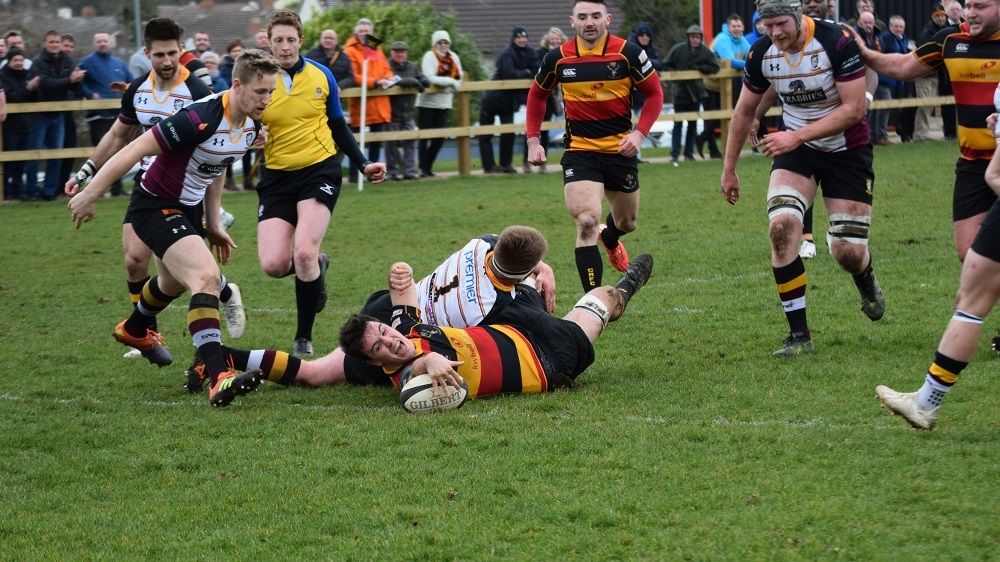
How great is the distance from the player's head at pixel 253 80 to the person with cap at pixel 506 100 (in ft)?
43.9

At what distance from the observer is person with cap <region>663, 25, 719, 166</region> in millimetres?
21438

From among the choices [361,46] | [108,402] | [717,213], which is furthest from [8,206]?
[108,402]

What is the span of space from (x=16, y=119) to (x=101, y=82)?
1.28 metres

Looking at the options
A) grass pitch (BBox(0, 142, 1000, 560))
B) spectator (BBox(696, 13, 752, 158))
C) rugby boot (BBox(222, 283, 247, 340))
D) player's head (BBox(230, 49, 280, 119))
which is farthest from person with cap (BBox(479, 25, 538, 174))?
player's head (BBox(230, 49, 280, 119))

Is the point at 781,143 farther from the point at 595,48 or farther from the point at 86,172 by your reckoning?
the point at 86,172

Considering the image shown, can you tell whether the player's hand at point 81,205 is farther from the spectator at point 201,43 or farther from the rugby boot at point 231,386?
the spectator at point 201,43

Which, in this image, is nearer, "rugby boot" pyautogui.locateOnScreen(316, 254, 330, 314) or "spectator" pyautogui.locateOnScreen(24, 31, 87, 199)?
"rugby boot" pyautogui.locateOnScreen(316, 254, 330, 314)

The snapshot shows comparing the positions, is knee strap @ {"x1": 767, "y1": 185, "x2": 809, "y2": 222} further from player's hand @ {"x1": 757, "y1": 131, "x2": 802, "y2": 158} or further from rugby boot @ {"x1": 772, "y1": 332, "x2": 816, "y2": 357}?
rugby boot @ {"x1": 772, "y1": 332, "x2": 816, "y2": 357}

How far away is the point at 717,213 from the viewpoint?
48.9 ft

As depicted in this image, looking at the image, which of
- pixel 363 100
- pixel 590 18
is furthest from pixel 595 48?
pixel 363 100

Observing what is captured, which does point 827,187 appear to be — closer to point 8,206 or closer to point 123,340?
point 123,340

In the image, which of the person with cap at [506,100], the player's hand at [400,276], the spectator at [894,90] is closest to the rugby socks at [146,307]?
the player's hand at [400,276]

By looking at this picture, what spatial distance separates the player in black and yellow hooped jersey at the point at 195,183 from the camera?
6961mm

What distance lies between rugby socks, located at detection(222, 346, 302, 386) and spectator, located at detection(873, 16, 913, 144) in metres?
16.7
